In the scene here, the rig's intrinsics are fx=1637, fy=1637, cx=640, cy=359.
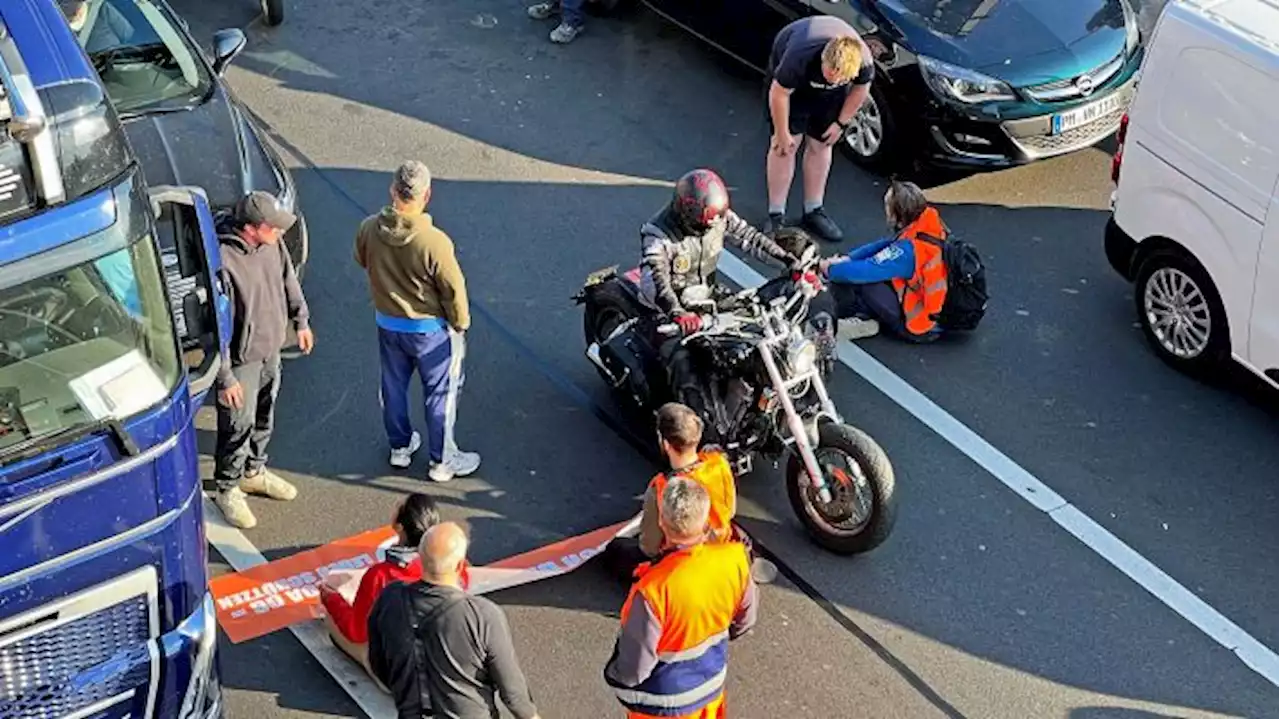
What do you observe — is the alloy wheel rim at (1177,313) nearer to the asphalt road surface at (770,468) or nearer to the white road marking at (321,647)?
the asphalt road surface at (770,468)

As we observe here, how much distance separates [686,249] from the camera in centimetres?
805

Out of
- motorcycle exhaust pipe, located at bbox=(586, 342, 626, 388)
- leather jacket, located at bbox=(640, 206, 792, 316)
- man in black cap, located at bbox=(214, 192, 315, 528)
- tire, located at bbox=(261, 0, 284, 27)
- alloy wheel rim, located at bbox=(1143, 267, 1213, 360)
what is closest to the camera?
man in black cap, located at bbox=(214, 192, 315, 528)

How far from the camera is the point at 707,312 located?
25.7ft

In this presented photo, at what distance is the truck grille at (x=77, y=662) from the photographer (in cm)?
561

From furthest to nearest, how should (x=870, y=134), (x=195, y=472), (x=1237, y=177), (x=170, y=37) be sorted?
(x=870, y=134)
(x=170, y=37)
(x=1237, y=177)
(x=195, y=472)

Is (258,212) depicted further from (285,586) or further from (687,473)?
Result: (687,473)

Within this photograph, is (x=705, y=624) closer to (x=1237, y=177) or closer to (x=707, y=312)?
(x=707, y=312)

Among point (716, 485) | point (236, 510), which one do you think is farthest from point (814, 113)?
point (236, 510)

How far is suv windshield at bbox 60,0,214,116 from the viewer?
968 centimetres

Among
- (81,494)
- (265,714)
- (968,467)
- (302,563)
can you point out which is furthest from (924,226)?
(81,494)

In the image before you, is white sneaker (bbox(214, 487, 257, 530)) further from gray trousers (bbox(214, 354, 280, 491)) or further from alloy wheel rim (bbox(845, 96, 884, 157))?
alloy wheel rim (bbox(845, 96, 884, 157))

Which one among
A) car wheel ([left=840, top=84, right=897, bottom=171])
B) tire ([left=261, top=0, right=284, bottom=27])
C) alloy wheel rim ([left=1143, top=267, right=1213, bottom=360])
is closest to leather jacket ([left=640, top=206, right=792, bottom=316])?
alloy wheel rim ([left=1143, top=267, right=1213, bottom=360])

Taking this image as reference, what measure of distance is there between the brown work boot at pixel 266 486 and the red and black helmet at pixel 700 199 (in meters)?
2.43

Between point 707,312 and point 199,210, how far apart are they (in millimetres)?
2500
